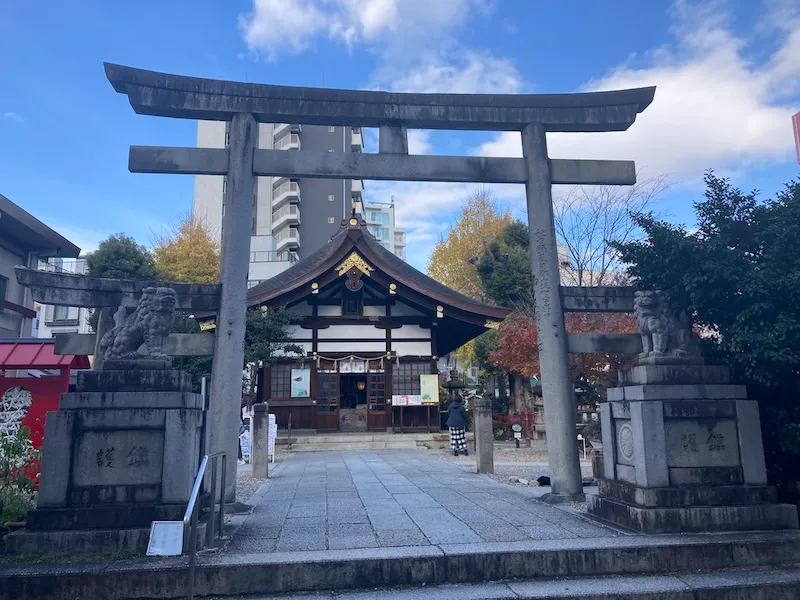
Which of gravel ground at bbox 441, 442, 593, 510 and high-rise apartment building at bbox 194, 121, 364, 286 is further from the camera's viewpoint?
high-rise apartment building at bbox 194, 121, 364, 286

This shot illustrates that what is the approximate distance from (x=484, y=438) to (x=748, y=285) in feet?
23.9

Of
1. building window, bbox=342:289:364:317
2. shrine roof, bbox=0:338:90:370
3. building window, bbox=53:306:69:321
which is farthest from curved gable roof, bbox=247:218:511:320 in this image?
building window, bbox=53:306:69:321

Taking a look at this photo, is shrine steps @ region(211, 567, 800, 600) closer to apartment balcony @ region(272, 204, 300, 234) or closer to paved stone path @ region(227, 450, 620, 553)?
paved stone path @ region(227, 450, 620, 553)

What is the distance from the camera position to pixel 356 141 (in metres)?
48.2

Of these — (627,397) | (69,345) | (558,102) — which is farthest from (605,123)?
(69,345)

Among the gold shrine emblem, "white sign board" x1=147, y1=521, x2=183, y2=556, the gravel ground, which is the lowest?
the gravel ground

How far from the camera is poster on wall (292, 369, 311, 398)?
1991 cm

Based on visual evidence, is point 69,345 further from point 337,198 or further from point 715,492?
point 337,198

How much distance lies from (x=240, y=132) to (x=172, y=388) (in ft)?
12.0

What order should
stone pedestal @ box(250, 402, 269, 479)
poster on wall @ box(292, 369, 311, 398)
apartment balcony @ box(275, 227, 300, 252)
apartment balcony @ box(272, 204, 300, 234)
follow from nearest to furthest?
stone pedestal @ box(250, 402, 269, 479)
poster on wall @ box(292, 369, 311, 398)
apartment balcony @ box(275, 227, 300, 252)
apartment balcony @ box(272, 204, 300, 234)

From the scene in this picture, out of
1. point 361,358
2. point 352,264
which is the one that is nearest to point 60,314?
point 361,358

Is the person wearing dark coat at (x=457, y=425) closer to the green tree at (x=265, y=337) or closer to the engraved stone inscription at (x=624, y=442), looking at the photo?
the green tree at (x=265, y=337)

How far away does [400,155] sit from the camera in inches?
309

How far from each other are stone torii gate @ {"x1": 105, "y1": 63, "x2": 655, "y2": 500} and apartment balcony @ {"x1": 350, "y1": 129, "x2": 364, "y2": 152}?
40591mm
